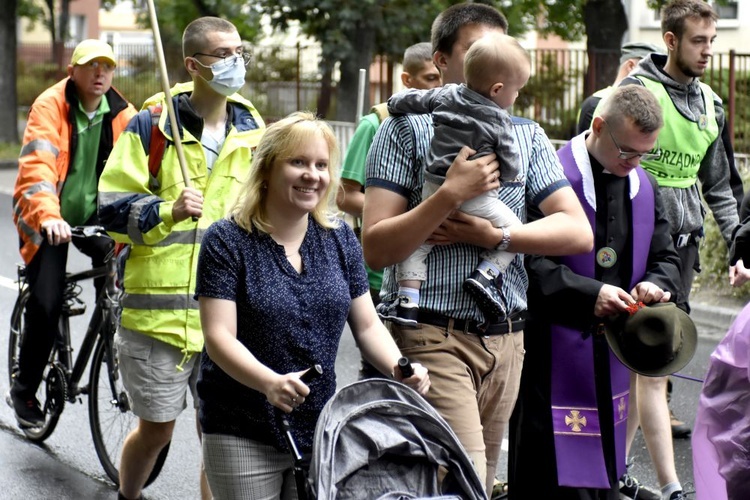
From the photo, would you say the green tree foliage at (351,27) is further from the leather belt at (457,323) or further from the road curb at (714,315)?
the leather belt at (457,323)

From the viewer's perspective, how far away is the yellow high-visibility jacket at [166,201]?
4.61 meters

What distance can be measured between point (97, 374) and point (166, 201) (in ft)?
5.02

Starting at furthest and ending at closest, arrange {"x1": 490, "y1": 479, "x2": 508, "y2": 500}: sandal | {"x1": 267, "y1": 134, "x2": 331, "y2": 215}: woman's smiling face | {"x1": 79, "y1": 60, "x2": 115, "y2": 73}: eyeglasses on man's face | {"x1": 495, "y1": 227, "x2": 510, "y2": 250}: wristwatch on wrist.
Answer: {"x1": 79, "y1": 60, "x2": 115, "y2": 73}: eyeglasses on man's face, {"x1": 490, "y1": 479, "x2": 508, "y2": 500}: sandal, {"x1": 495, "y1": 227, "x2": 510, "y2": 250}: wristwatch on wrist, {"x1": 267, "y1": 134, "x2": 331, "y2": 215}: woman's smiling face

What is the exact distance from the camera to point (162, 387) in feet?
15.6

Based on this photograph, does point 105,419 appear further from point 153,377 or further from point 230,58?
point 230,58

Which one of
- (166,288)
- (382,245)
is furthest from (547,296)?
(166,288)

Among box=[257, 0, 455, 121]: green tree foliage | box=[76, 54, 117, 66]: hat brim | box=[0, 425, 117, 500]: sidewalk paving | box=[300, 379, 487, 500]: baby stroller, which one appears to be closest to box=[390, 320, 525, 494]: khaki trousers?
box=[300, 379, 487, 500]: baby stroller

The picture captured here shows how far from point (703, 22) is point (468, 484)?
3.35 m

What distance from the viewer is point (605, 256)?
175 inches

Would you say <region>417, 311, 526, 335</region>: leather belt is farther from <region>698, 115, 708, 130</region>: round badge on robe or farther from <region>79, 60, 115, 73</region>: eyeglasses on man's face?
<region>79, 60, 115, 73</region>: eyeglasses on man's face

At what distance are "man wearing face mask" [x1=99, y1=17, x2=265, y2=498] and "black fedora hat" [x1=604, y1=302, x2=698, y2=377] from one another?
1.53 meters

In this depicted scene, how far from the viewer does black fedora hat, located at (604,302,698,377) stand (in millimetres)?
4281

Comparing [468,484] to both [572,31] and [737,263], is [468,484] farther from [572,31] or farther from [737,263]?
[572,31]

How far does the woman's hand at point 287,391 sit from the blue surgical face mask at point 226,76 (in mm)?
1752
